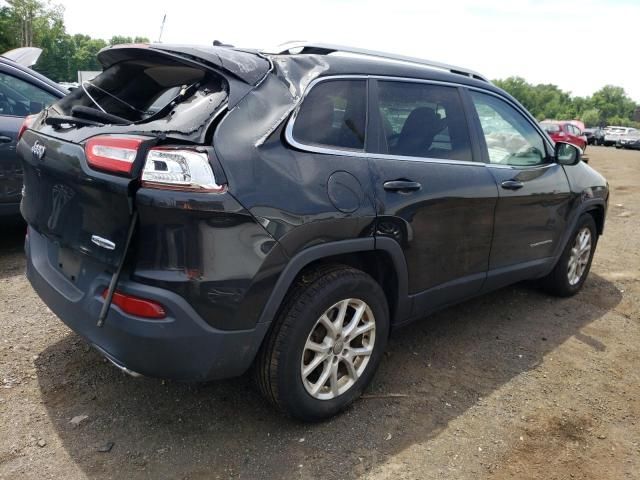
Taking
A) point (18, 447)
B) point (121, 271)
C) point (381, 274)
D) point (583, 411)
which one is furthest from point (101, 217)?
point (583, 411)

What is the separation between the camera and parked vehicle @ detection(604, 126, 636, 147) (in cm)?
3564

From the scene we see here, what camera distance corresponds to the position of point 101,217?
2289 mm

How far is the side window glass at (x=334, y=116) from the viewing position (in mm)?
2557

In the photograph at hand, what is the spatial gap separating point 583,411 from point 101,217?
2730 mm

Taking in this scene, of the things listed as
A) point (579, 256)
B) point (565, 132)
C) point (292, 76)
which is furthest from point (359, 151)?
point (565, 132)

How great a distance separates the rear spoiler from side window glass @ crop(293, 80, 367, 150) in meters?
0.26

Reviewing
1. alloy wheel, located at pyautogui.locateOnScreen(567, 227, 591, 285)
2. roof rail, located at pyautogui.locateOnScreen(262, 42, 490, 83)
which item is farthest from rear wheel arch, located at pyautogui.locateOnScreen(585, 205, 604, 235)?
roof rail, located at pyautogui.locateOnScreen(262, 42, 490, 83)

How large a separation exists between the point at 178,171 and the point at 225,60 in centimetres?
64

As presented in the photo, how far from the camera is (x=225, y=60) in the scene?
245 cm

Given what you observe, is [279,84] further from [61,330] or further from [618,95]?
[618,95]

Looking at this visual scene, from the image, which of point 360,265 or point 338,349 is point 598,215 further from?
point 338,349

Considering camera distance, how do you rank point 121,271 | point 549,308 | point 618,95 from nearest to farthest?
point 121,271, point 549,308, point 618,95

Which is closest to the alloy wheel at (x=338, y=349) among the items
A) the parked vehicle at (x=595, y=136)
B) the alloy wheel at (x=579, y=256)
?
the alloy wheel at (x=579, y=256)

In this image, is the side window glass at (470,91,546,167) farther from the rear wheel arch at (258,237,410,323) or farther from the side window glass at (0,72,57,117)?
the side window glass at (0,72,57,117)
